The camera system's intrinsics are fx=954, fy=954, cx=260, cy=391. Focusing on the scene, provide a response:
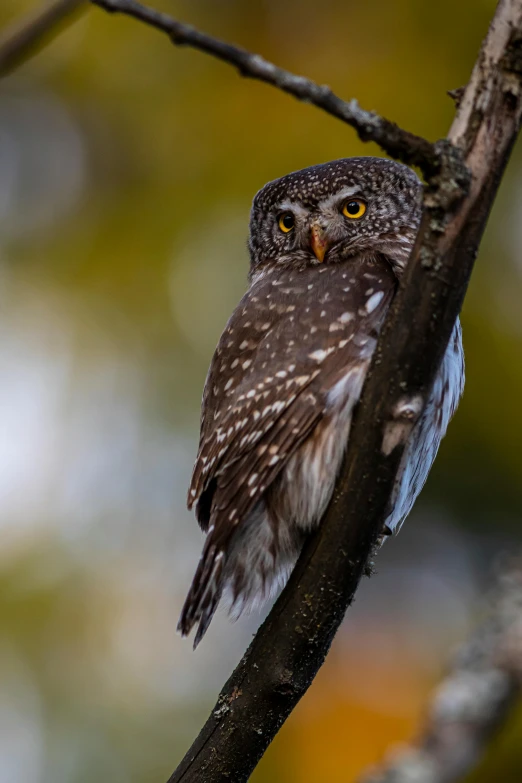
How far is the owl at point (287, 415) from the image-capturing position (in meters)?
2.89

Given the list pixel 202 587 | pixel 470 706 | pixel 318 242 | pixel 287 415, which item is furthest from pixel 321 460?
pixel 318 242

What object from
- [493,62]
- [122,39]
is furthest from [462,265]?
[122,39]

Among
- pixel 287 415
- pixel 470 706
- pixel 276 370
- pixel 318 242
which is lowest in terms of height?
pixel 470 706

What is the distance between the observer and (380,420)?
2289mm

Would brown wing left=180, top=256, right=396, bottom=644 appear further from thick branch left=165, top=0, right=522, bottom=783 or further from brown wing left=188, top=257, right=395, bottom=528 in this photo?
thick branch left=165, top=0, right=522, bottom=783

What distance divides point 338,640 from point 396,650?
31 cm

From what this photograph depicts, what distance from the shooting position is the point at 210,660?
5.53 metres

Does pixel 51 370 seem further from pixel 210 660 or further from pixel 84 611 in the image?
pixel 210 660

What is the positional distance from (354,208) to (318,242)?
0.94 feet

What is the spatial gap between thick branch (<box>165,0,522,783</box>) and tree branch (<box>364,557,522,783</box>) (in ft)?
1.66

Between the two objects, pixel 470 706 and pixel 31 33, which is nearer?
pixel 31 33

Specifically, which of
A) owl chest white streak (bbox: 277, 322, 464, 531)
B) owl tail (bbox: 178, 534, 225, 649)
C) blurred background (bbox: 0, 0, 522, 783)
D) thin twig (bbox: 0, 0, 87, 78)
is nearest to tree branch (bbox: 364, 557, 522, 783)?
owl chest white streak (bbox: 277, 322, 464, 531)

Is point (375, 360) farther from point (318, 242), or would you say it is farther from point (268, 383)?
point (318, 242)

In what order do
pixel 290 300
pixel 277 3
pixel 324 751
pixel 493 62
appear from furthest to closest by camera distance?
pixel 277 3, pixel 324 751, pixel 290 300, pixel 493 62
